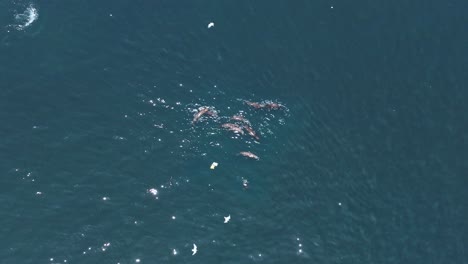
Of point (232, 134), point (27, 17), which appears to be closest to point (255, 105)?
point (232, 134)

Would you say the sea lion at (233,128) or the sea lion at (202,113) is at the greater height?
the sea lion at (202,113)

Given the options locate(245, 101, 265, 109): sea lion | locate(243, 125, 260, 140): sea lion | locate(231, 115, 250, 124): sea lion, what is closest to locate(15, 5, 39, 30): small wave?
locate(231, 115, 250, 124): sea lion

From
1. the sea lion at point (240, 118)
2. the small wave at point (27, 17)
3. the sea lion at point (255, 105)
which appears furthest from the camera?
the small wave at point (27, 17)

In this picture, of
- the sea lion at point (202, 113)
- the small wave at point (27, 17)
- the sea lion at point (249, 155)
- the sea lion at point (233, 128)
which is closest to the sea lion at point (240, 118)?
the sea lion at point (233, 128)

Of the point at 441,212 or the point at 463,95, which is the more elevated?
the point at 463,95

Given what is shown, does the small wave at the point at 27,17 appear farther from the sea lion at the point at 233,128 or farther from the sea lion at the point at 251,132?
the sea lion at the point at 251,132

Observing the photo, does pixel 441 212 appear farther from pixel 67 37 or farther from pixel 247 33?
pixel 67 37

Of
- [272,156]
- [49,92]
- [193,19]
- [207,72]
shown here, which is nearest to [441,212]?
[272,156]
